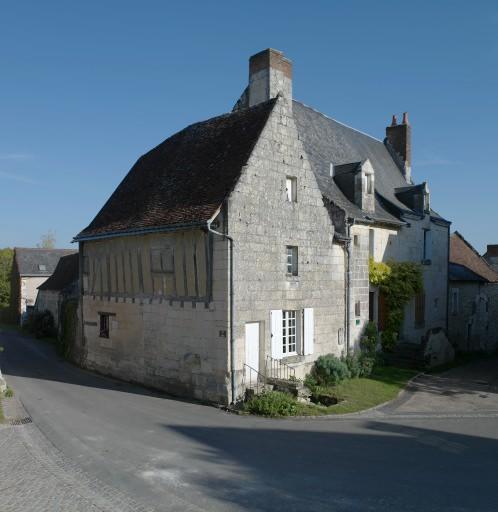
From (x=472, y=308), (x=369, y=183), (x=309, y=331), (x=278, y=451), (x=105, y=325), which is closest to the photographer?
(x=278, y=451)

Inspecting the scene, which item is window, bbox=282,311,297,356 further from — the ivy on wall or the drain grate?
the drain grate

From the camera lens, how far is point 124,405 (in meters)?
12.9

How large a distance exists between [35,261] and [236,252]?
35.4 meters

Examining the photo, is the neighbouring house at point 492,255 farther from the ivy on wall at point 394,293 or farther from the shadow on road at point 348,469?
the shadow on road at point 348,469

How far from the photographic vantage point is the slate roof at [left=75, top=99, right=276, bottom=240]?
1389 centimetres

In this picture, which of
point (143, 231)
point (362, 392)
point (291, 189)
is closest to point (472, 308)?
point (362, 392)

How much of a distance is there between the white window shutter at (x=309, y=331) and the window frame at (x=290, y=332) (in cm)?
25

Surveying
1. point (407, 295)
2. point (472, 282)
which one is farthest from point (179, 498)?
point (472, 282)

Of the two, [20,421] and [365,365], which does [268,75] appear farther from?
[20,421]

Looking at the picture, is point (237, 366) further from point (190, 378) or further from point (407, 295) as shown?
point (407, 295)

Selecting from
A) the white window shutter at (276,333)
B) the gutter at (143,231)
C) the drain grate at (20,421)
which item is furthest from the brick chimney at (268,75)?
the drain grate at (20,421)

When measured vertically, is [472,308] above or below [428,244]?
below

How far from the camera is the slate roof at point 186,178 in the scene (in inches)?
547

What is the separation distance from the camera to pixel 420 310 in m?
22.3
